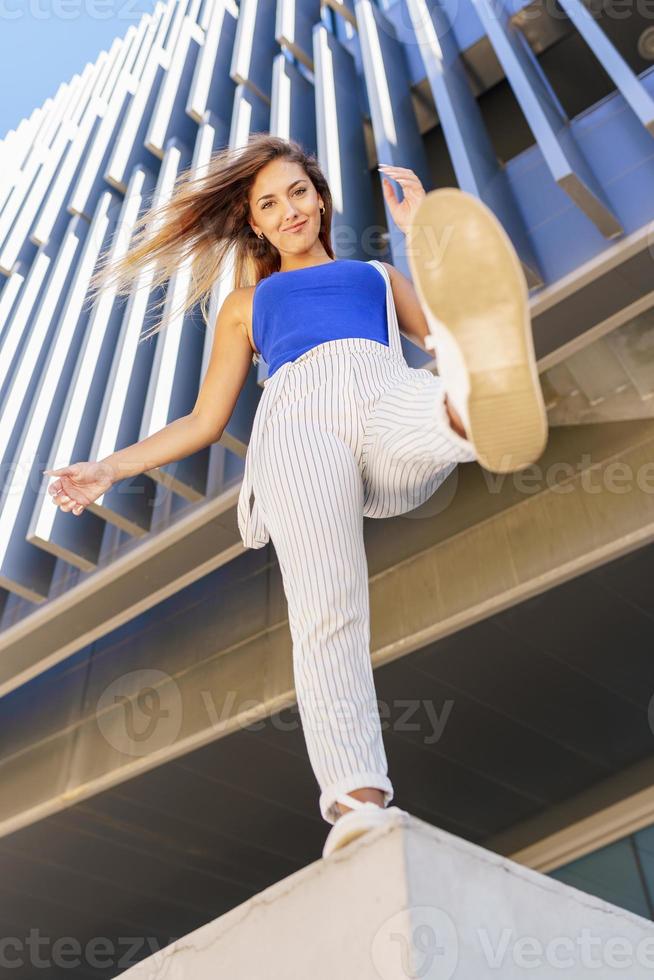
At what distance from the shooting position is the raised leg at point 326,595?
59.9 inches

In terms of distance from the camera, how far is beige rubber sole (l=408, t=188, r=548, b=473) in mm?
1318

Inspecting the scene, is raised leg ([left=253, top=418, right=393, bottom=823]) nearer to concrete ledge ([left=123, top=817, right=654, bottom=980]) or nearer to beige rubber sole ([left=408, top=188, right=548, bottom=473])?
concrete ledge ([left=123, top=817, right=654, bottom=980])

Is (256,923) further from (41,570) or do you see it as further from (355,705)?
(41,570)

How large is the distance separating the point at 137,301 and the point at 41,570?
1806 mm

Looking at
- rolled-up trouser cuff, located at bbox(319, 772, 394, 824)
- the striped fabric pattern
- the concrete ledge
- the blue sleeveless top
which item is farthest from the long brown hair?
the concrete ledge

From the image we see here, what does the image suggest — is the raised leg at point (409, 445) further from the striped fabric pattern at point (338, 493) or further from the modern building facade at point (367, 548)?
the modern building facade at point (367, 548)

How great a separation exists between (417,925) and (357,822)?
24 centimetres

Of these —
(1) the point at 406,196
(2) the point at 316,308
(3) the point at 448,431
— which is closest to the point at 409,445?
(3) the point at 448,431

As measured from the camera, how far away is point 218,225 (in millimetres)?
2400

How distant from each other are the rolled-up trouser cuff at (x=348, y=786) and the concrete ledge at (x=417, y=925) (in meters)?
0.15

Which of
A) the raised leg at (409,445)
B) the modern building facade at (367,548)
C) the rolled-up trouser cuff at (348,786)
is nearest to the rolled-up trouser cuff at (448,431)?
the raised leg at (409,445)

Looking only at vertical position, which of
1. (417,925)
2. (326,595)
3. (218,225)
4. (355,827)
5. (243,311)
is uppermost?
(218,225)

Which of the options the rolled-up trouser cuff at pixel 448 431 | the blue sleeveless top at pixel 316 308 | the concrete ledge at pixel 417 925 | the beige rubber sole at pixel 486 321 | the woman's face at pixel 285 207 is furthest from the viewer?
the woman's face at pixel 285 207

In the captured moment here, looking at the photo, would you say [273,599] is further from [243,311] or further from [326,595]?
[326,595]
